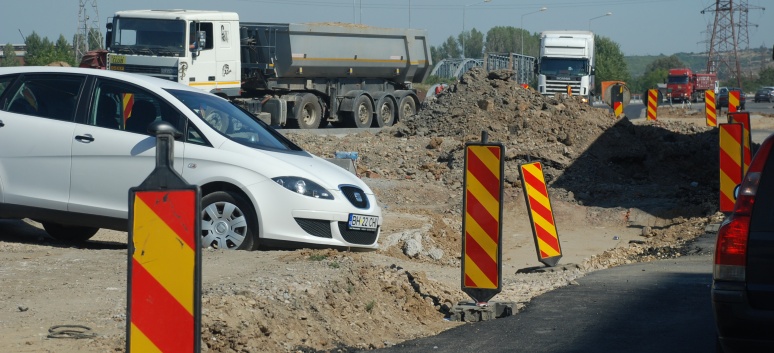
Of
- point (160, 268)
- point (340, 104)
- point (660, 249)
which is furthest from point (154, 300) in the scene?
point (340, 104)

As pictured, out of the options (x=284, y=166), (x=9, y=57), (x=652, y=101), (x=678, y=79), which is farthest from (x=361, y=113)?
(x=678, y=79)

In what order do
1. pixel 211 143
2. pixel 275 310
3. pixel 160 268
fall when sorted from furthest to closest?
pixel 211 143 < pixel 275 310 < pixel 160 268

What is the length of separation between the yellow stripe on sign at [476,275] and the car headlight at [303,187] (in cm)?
178

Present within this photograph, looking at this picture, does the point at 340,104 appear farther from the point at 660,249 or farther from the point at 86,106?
the point at 86,106

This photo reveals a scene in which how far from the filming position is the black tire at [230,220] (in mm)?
9070

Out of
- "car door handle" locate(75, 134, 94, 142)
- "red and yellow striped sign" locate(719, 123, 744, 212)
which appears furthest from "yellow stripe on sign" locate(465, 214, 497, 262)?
"red and yellow striped sign" locate(719, 123, 744, 212)

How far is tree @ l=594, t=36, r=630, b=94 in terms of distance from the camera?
131 metres

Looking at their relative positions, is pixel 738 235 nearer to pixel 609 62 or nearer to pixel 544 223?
pixel 544 223

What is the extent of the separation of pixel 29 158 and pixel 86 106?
28.5 inches

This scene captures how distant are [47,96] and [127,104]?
2.83 ft

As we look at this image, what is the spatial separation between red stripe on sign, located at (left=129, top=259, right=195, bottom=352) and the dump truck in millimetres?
22078

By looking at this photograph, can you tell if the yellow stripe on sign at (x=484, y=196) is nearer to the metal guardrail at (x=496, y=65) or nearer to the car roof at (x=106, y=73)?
the car roof at (x=106, y=73)

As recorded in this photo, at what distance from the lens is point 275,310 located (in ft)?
22.4

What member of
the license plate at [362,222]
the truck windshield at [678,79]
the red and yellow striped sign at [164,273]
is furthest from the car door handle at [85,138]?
the truck windshield at [678,79]
